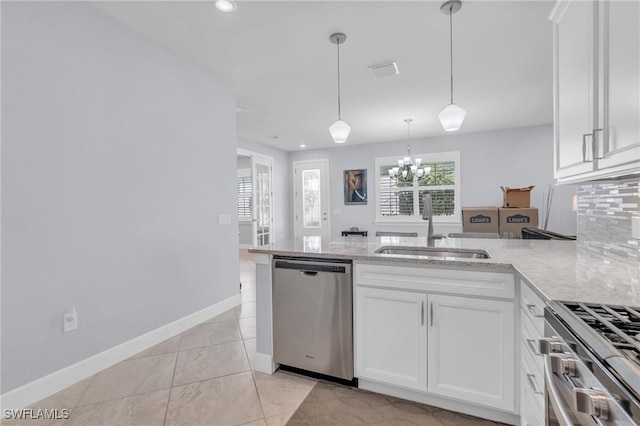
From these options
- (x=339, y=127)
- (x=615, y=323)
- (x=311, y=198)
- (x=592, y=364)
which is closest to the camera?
(x=592, y=364)

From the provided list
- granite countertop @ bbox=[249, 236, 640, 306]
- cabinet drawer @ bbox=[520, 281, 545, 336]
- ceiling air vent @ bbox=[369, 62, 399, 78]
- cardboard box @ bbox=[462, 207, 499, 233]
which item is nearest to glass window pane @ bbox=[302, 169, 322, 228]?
cardboard box @ bbox=[462, 207, 499, 233]

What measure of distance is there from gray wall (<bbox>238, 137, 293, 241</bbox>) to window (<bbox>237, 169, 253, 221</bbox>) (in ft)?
3.69

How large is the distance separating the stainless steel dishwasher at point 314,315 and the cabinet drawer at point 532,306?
0.91m

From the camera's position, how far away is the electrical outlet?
196 cm

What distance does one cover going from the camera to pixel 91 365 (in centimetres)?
211

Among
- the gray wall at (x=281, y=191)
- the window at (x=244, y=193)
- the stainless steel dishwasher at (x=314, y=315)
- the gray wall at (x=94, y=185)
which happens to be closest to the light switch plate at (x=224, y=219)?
the gray wall at (x=94, y=185)

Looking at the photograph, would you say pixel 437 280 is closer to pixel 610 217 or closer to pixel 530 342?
pixel 530 342

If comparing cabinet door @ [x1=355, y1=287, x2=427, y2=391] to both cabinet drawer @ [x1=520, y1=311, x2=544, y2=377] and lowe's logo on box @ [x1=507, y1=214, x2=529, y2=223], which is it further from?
lowe's logo on box @ [x1=507, y1=214, x2=529, y2=223]

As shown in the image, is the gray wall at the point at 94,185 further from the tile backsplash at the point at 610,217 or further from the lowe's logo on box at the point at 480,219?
the lowe's logo on box at the point at 480,219

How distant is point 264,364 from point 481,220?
13.3 feet

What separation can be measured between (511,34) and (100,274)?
12.3ft

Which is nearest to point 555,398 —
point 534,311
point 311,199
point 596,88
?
point 534,311

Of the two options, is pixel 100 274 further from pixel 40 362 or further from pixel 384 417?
pixel 384 417

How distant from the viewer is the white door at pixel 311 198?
23.8 ft
